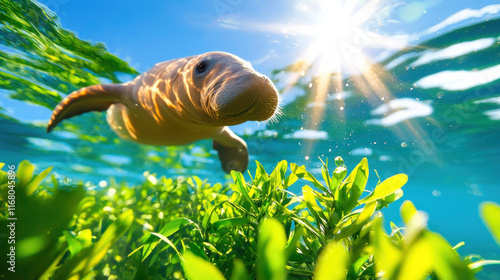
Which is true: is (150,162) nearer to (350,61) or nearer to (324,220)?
(350,61)

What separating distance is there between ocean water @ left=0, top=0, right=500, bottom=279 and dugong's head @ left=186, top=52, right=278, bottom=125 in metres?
3.78

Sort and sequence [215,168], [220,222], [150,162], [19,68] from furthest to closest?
[215,168]
[150,162]
[19,68]
[220,222]

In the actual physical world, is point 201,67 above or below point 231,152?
below

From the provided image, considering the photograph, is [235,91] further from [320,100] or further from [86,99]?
[320,100]

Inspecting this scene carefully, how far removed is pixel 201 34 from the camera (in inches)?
332

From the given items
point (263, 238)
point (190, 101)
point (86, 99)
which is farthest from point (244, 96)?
point (86, 99)

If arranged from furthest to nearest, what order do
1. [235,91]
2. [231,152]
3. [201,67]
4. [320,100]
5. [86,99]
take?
[320,100] → [231,152] → [86,99] → [201,67] → [235,91]

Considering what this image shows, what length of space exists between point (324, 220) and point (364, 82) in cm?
1047

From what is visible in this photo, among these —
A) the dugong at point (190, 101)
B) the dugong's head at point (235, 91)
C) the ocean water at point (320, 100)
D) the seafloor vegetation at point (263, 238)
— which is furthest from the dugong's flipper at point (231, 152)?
the seafloor vegetation at point (263, 238)

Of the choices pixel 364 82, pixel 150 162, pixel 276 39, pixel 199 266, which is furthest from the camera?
pixel 150 162

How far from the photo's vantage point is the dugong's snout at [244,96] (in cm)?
234

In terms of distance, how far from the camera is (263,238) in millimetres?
495

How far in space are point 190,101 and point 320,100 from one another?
9.11m

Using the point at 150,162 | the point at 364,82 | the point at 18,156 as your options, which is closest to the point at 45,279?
the point at 364,82
